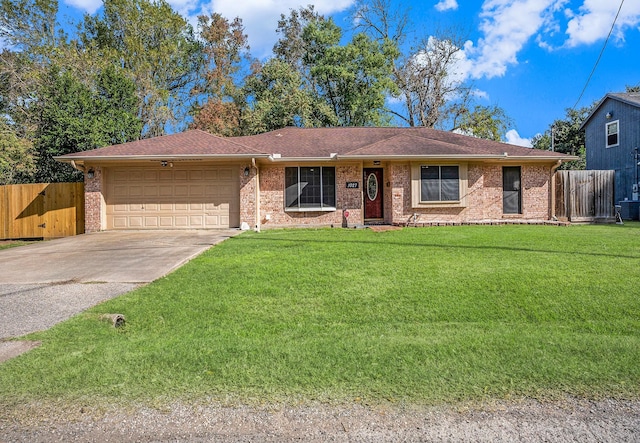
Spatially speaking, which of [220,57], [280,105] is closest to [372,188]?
[280,105]

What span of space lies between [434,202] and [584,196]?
21.0ft

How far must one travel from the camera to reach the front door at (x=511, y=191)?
15078 millimetres

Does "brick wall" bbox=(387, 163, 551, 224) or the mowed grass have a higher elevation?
"brick wall" bbox=(387, 163, 551, 224)

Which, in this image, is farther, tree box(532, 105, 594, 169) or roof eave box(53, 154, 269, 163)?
tree box(532, 105, 594, 169)

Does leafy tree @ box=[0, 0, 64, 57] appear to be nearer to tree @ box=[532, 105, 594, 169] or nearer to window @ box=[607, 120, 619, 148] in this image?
window @ box=[607, 120, 619, 148]

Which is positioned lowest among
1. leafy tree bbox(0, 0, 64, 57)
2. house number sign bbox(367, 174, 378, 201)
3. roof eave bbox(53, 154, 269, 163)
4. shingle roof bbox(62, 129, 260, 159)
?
house number sign bbox(367, 174, 378, 201)

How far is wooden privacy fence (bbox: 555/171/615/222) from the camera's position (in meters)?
15.4

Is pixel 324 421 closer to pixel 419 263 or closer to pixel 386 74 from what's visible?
pixel 419 263

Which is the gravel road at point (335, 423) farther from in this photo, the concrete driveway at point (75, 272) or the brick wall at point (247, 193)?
the brick wall at point (247, 193)

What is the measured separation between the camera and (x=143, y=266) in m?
6.94

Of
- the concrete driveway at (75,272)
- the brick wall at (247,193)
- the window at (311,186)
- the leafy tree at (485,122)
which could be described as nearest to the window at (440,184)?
the window at (311,186)

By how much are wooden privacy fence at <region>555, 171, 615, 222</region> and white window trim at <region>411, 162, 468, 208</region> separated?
4250 millimetres

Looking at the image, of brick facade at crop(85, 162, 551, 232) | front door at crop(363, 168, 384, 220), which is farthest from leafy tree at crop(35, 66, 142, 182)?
front door at crop(363, 168, 384, 220)

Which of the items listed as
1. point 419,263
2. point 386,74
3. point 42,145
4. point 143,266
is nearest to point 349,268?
point 419,263
